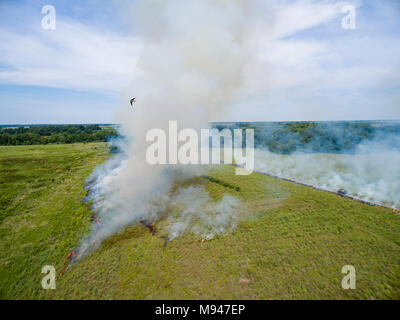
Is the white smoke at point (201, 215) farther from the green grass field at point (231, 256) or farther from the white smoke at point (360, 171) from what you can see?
the white smoke at point (360, 171)

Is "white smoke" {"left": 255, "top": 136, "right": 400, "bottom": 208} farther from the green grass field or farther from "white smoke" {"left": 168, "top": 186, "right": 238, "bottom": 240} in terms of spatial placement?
"white smoke" {"left": 168, "top": 186, "right": 238, "bottom": 240}

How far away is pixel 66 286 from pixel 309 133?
3508cm

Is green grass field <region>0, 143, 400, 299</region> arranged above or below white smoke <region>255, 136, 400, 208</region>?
below

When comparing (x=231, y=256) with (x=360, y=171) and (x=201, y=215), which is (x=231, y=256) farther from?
(x=360, y=171)

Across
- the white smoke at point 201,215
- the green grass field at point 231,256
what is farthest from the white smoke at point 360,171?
the white smoke at point 201,215

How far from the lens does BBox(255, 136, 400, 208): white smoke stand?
1240 cm

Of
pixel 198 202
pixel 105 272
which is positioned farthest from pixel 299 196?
pixel 105 272

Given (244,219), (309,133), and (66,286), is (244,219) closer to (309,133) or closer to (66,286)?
(66,286)

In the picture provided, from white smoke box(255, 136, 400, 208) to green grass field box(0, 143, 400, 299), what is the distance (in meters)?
2.32

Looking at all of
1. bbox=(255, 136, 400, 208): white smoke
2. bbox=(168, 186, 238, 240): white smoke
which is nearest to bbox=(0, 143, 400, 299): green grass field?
bbox=(168, 186, 238, 240): white smoke

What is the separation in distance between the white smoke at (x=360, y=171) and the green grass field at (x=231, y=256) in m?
2.32

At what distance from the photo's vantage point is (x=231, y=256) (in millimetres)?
7449
